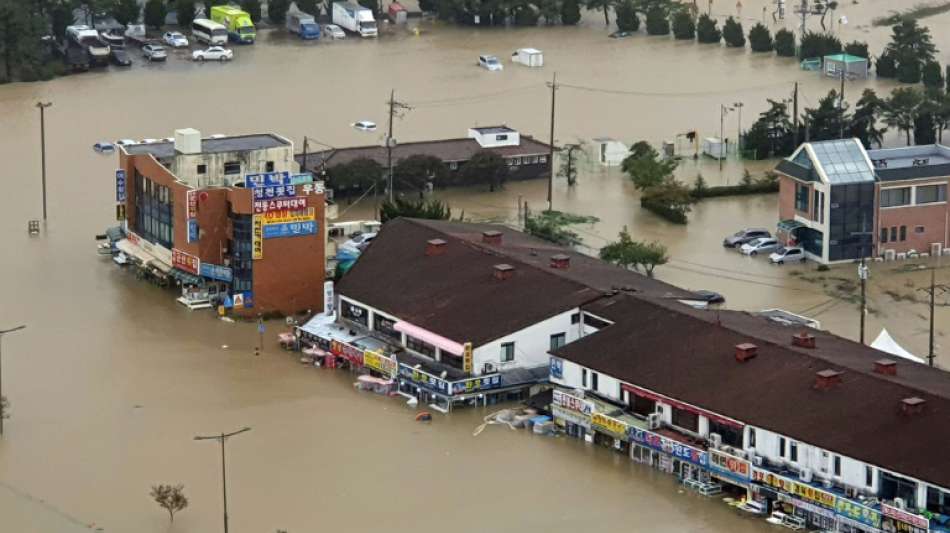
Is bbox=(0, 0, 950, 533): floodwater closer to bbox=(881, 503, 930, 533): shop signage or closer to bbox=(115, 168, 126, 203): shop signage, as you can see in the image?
bbox=(115, 168, 126, 203): shop signage

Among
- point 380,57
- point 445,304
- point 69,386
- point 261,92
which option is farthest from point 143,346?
point 380,57

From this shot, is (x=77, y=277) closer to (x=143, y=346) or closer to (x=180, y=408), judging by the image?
(x=143, y=346)

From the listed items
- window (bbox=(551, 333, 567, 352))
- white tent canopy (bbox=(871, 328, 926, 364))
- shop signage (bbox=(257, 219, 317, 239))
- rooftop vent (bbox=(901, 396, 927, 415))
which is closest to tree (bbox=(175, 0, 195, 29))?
shop signage (bbox=(257, 219, 317, 239))

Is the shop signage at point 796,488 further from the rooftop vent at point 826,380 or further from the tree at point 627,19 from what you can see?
the tree at point 627,19

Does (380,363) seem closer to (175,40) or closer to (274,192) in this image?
(274,192)

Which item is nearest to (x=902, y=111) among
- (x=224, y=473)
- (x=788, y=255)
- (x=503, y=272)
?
(x=788, y=255)

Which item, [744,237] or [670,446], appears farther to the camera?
[744,237]

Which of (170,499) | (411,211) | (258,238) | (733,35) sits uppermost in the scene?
(733,35)
